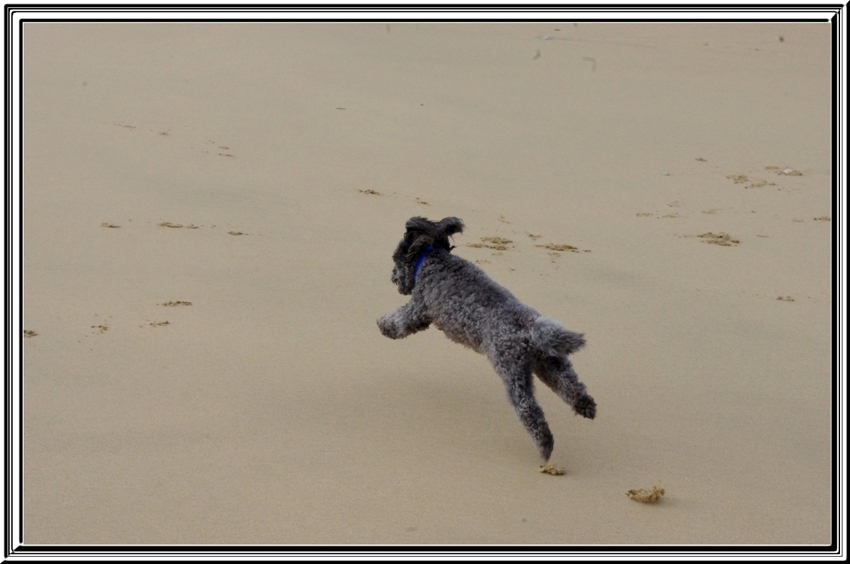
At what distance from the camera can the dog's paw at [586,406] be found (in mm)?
4285

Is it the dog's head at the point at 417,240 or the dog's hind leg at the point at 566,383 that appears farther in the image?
the dog's head at the point at 417,240

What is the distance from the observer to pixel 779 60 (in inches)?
715

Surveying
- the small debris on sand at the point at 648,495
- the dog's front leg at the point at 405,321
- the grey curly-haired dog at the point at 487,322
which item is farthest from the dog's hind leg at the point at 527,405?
the dog's front leg at the point at 405,321

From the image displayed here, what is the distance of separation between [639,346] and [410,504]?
2486 mm

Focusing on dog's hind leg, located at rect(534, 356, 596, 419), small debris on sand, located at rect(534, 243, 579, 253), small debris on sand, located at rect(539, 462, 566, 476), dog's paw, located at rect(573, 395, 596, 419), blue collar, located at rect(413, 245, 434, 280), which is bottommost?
small debris on sand, located at rect(539, 462, 566, 476)

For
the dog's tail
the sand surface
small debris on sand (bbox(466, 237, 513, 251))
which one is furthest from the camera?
small debris on sand (bbox(466, 237, 513, 251))

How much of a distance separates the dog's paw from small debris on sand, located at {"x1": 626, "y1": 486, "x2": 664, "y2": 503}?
1.53 feet

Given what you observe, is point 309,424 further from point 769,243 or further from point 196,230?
point 769,243

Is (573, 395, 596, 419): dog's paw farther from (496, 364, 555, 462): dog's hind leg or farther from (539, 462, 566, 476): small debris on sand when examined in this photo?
(539, 462, 566, 476): small debris on sand

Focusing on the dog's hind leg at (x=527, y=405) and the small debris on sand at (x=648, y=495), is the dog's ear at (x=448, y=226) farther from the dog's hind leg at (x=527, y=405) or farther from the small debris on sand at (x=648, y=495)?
the small debris on sand at (x=648, y=495)

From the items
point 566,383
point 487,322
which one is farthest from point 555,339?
point 487,322

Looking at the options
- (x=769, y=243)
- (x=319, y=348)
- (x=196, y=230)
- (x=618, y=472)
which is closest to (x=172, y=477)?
(x=319, y=348)

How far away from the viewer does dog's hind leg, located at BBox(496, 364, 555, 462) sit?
13.9 ft

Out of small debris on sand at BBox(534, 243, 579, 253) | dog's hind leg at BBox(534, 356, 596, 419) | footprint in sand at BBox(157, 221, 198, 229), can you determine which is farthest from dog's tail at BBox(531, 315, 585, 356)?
footprint in sand at BBox(157, 221, 198, 229)
